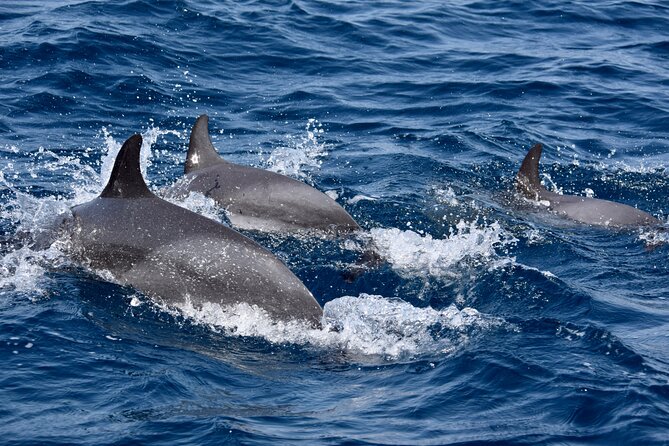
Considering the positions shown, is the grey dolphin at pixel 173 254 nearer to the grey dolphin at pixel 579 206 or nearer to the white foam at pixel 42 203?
the white foam at pixel 42 203

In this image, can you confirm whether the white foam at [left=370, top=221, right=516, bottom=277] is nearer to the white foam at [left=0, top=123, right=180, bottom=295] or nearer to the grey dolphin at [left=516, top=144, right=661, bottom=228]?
the grey dolphin at [left=516, top=144, right=661, bottom=228]

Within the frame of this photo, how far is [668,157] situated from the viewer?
57.0 ft

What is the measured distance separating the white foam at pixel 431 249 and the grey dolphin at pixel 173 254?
92.7 inches

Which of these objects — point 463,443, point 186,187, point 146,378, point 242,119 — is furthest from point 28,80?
point 463,443

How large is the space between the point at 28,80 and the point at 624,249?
11.6 m

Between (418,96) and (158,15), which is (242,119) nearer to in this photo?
(418,96)

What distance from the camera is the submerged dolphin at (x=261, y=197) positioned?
12.7 meters

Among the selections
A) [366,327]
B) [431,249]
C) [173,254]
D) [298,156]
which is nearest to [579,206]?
[431,249]

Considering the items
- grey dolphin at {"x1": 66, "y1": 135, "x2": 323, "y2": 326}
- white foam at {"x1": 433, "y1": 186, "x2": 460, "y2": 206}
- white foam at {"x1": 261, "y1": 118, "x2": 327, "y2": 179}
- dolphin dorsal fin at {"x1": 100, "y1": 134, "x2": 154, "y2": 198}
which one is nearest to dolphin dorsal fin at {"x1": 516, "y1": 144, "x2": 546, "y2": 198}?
white foam at {"x1": 433, "y1": 186, "x2": 460, "y2": 206}

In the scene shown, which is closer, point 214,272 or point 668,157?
point 214,272

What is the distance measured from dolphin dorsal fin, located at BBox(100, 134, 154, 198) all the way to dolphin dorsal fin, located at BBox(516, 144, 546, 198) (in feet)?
22.5

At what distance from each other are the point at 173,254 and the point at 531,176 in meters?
7.07

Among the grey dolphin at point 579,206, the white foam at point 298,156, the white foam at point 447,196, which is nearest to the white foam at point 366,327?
the white foam at point 447,196

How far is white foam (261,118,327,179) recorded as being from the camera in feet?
50.6
